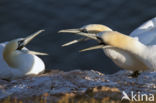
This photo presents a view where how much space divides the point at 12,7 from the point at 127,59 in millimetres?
6239

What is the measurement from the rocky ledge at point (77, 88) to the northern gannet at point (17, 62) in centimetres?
232

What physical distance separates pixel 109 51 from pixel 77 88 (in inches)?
43.0

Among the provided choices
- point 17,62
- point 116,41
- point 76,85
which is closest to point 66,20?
point 17,62

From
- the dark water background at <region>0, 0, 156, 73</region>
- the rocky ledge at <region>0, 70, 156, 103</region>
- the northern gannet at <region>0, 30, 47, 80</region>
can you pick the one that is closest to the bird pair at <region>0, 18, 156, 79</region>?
the northern gannet at <region>0, 30, 47, 80</region>

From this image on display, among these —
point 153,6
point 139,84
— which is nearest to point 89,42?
point 153,6

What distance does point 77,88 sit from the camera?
535 centimetres

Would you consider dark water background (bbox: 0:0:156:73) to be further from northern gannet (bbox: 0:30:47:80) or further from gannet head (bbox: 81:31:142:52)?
gannet head (bbox: 81:31:142:52)

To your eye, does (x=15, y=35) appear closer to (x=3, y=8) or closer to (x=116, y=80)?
(x=3, y=8)

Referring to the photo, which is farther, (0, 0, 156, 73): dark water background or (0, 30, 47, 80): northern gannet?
(0, 0, 156, 73): dark water background

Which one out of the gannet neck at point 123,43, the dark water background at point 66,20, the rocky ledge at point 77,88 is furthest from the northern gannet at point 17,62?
the gannet neck at point 123,43

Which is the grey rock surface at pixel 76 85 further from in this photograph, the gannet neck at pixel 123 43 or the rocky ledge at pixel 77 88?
the gannet neck at pixel 123 43

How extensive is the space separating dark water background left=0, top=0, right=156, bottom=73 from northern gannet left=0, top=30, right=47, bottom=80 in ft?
5.24

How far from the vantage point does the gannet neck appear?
20.1 ft

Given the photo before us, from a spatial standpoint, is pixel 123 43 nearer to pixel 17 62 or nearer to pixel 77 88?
pixel 77 88
